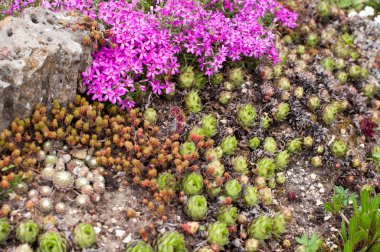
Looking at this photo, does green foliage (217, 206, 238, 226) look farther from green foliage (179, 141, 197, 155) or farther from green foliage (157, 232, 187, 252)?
green foliage (179, 141, 197, 155)

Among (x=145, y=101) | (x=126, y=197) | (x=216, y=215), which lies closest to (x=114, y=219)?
(x=126, y=197)

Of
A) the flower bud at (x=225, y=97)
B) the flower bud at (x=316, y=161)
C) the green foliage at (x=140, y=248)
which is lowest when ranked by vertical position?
the green foliage at (x=140, y=248)

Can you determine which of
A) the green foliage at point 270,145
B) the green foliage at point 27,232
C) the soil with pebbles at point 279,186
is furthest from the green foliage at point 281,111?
the green foliage at point 27,232

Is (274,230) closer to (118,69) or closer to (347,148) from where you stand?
(347,148)

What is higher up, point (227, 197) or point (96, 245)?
point (227, 197)

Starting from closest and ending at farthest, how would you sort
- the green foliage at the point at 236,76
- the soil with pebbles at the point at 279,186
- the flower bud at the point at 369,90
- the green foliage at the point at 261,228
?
the soil with pebbles at the point at 279,186 → the green foliage at the point at 261,228 → the green foliage at the point at 236,76 → the flower bud at the point at 369,90

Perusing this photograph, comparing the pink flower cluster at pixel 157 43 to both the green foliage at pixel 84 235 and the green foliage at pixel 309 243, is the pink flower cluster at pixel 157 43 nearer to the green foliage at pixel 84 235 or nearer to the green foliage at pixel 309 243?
the green foliage at pixel 84 235
